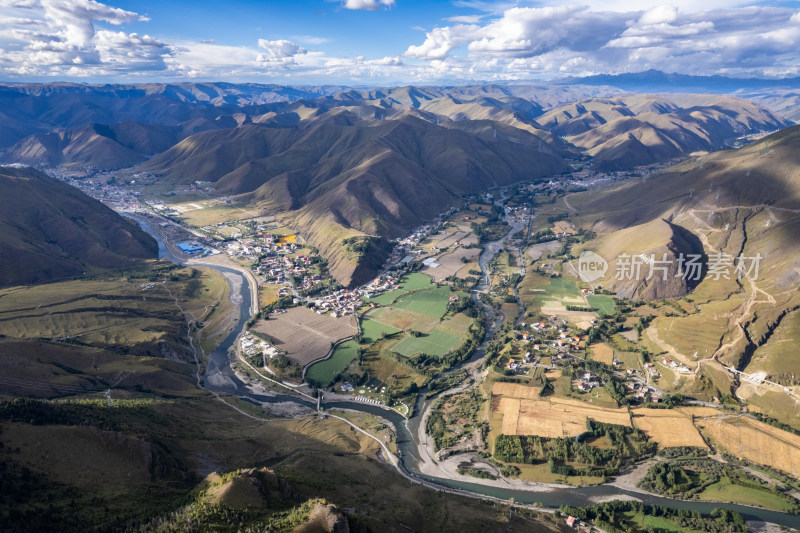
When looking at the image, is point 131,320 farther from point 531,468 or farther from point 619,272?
point 619,272

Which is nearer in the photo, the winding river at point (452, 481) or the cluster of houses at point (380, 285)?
the winding river at point (452, 481)

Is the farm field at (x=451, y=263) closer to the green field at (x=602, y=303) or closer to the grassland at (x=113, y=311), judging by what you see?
the green field at (x=602, y=303)

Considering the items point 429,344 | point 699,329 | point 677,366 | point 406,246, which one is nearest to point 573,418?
point 677,366

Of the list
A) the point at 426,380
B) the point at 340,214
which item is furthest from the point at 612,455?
the point at 340,214

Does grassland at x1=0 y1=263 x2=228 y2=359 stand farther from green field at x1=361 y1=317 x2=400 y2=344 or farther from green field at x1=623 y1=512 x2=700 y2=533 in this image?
green field at x1=623 y1=512 x2=700 y2=533

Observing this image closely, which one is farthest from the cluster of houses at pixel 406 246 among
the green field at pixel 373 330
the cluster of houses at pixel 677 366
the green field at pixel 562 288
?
the cluster of houses at pixel 677 366

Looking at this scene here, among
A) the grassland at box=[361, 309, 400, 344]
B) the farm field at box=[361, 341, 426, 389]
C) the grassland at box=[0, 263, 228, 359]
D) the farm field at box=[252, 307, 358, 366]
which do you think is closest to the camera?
the farm field at box=[361, 341, 426, 389]

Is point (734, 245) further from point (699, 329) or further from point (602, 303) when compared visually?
point (699, 329)

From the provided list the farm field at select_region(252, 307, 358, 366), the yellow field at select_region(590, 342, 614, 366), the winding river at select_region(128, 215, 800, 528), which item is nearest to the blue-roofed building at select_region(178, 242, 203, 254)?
the winding river at select_region(128, 215, 800, 528)
